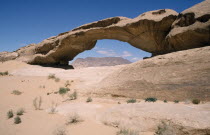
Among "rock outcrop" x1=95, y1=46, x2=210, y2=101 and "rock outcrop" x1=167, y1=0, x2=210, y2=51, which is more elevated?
"rock outcrop" x1=167, y1=0, x2=210, y2=51

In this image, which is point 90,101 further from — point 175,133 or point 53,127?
point 175,133

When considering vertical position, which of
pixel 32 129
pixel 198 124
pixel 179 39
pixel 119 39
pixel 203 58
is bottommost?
pixel 32 129

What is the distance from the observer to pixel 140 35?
55.4 feet

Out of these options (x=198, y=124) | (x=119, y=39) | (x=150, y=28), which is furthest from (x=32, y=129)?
(x=119, y=39)

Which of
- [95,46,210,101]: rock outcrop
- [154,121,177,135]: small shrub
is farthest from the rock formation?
[154,121,177,135]: small shrub

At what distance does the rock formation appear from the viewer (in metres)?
10.5

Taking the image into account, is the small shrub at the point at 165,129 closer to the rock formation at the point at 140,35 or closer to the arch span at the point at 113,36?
the rock formation at the point at 140,35

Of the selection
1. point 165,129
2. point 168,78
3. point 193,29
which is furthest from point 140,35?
point 165,129

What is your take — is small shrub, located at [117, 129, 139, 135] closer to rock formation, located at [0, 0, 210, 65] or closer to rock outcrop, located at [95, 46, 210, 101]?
rock outcrop, located at [95, 46, 210, 101]

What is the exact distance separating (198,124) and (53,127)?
400cm

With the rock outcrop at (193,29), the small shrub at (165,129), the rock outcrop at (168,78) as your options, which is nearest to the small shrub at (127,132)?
Result: the small shrub at (165,129)

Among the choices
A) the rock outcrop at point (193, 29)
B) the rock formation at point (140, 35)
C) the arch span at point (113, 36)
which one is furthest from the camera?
the arch span at point (113, 36)

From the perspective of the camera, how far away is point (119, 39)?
19.5 metres

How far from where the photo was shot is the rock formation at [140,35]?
34.5 ft
